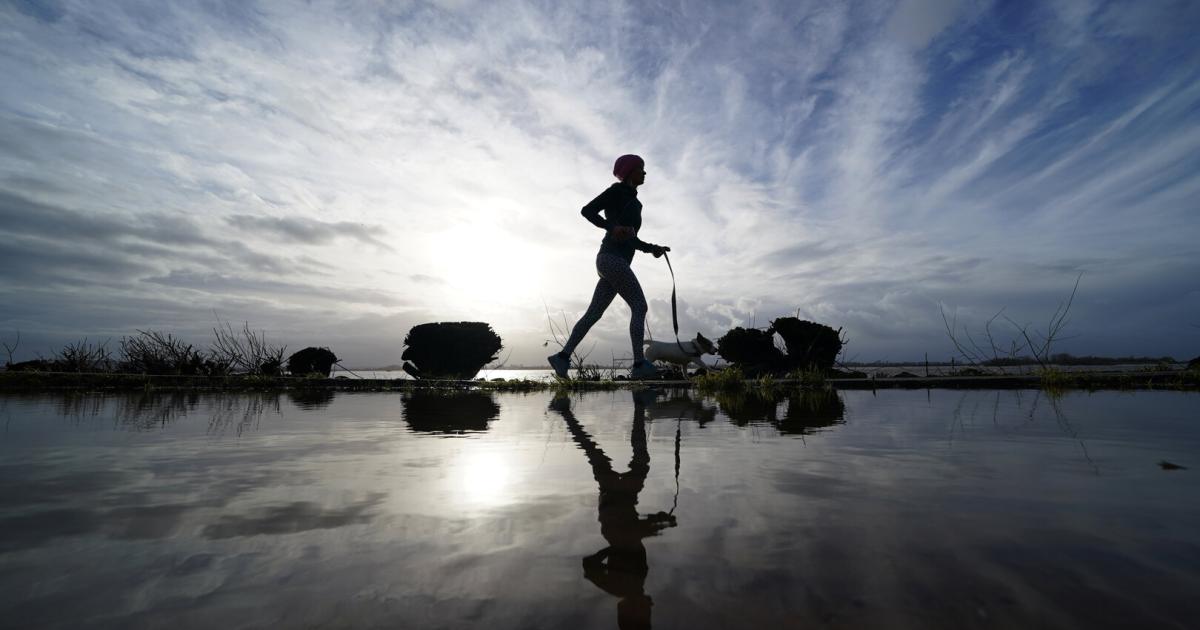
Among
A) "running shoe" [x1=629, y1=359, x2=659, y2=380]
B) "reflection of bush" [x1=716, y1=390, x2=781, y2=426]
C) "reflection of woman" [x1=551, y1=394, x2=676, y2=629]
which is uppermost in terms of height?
"running shoe" [x1=629, y1=359, x2=659, y2=380]

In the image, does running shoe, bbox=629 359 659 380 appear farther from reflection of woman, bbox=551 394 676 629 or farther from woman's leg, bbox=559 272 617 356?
reflection of woman, bbox=551 394 676 629

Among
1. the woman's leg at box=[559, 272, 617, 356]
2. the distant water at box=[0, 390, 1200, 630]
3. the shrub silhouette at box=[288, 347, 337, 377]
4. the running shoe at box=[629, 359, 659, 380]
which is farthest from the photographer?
the shrub silhouette at box=[288, 347, 337, 377]

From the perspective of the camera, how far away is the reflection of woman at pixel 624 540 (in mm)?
1047

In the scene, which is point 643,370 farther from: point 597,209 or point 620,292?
point 597,209

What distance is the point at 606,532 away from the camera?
1459 millimetres

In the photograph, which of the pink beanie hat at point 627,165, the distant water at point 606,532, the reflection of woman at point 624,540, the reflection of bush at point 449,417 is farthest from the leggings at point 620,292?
the reflection of woman at point 624,540

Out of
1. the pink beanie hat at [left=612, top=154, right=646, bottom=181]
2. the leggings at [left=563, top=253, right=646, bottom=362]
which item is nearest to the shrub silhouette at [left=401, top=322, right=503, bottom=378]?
the leggings at [left=563, top=253, right=646, bottom=362]

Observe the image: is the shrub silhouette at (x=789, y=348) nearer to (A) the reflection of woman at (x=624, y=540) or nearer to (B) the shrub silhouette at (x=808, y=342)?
(B) the shrub silhouette at (x=808, y=342)

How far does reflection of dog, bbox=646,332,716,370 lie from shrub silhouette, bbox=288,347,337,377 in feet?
25.4

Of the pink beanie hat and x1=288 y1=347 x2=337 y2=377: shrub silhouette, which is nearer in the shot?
the pink beanie hat

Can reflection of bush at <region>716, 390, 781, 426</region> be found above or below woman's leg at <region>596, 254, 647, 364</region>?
below

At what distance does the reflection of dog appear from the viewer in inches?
481

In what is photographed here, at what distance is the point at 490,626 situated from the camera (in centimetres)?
96

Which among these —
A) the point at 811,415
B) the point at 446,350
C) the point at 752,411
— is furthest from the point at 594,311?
the point at 446,350
